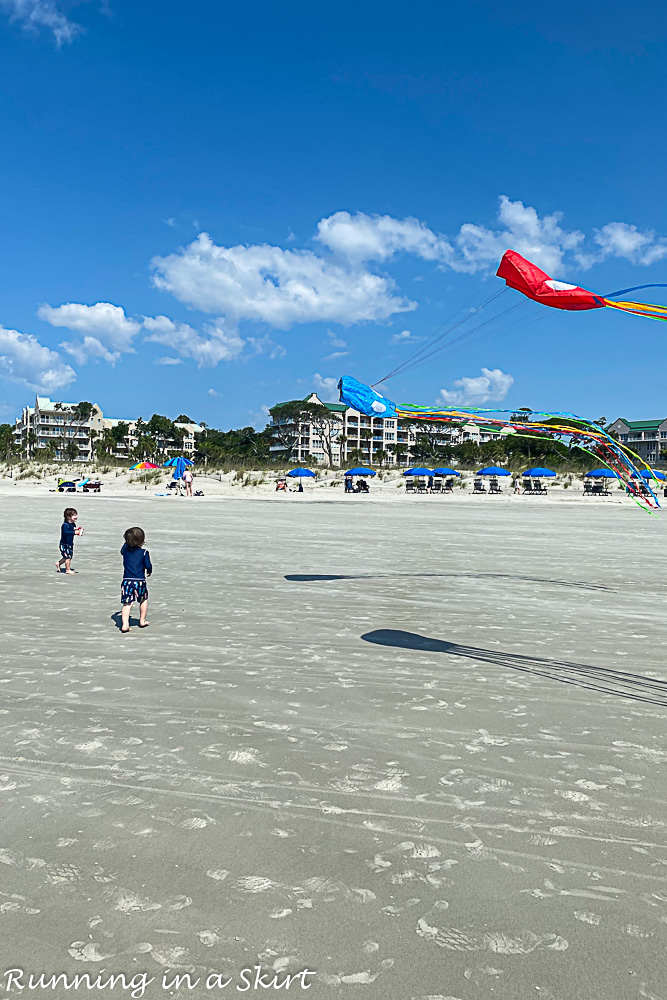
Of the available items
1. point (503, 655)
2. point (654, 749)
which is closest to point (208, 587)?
point (503, 655)

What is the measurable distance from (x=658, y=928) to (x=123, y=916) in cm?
210

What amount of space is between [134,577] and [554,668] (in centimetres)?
443

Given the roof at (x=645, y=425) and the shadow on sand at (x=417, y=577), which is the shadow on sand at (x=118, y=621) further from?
the roof at (x=645, y=425)

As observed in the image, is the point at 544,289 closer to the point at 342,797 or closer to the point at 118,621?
the point at 342,797

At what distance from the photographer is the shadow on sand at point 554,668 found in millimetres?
5734

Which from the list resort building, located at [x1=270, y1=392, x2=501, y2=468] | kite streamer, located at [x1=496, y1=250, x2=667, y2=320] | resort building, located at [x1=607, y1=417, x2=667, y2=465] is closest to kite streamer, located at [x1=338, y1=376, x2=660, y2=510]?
kite streamer, located at [x1=496, y1=250, x2=667, y2=320]

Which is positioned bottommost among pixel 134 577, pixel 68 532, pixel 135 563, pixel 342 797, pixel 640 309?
pixel 342 797

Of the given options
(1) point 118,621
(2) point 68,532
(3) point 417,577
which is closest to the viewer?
(1) point 118,621

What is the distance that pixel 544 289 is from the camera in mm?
6387

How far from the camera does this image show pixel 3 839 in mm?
3395

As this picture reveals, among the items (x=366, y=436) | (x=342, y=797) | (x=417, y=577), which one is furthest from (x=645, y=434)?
(x=342, y=797)

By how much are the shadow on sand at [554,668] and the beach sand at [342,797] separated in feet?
Answer: 0.12

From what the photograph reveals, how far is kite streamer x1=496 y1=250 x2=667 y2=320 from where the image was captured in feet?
20.1

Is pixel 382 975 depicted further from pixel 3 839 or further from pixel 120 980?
pixel 3 839
